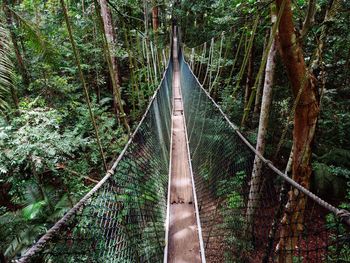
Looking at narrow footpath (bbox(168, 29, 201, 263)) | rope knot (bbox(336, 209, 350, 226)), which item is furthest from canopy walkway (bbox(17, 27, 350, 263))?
rope knot (bbox(336, 209, 350, 226))

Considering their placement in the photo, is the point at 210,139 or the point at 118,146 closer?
the point at 210,139

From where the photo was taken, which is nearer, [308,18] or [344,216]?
[344,216]

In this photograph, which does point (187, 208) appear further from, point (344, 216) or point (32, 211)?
point (32, 211)

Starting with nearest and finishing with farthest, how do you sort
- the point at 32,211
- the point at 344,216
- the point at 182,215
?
the point at 344,216 → the point at 182,215 → the point at 32,211

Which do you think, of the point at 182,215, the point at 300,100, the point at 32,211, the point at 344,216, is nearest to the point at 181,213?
the point at 182,215

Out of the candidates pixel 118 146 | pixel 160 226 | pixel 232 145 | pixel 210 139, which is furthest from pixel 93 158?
pixel 232 145

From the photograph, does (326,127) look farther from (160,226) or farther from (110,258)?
(110,258)

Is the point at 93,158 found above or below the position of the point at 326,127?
below

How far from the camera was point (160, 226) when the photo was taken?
1731 millimetres

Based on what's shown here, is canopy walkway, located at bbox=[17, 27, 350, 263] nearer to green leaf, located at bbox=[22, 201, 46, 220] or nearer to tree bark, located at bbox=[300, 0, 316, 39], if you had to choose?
Result: tree bark, located at bbox=[300, 0, 316, 39]

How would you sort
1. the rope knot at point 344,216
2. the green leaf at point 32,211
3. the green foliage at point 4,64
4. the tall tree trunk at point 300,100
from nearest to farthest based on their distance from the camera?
the rope knot at point 344,216
the tall tree trunk at point 300,100
the green foliage at point 4,64
the green leaf at point 32,211

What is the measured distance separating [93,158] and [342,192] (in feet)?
10.2

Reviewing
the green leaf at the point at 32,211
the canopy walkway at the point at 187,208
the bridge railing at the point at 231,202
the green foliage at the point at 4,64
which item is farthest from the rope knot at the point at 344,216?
the green leaf at the point at 32,211

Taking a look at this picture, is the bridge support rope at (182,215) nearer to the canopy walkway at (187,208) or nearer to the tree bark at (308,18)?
the canopy walkway at (187,208)
